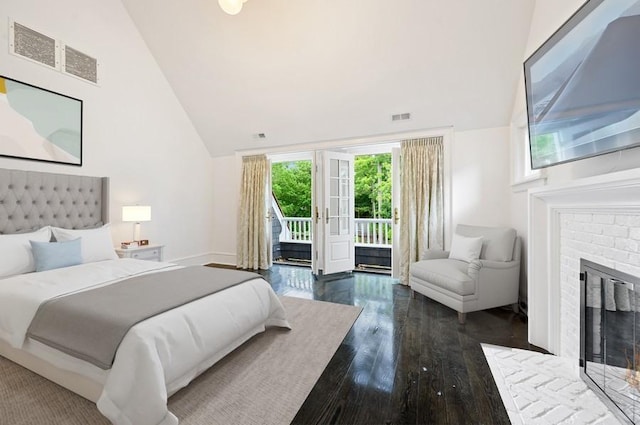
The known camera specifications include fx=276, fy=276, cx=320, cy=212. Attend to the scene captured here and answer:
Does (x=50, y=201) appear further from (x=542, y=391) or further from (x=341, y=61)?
(x=542, y=391)

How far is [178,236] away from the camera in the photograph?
4961 mm

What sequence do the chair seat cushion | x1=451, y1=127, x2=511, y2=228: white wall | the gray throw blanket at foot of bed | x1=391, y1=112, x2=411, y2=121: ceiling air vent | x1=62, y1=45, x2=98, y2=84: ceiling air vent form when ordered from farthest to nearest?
1. x1=391, y1=112, x2=411, y2=121: ceiling air vent
2. x1=451, y1=127, x2=511, y2=228: white wall
3. x1=62, y1=45, x2=98, y2=84: ceiling air vent
4. the chair seat cushion
5. the gray throw blanket at foot of bed

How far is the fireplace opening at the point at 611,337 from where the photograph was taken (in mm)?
1511

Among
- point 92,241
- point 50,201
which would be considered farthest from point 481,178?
point 50,201

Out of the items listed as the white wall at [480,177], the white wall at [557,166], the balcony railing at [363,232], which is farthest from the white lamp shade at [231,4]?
the balcony railing at [363,232]

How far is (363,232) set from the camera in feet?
20.2

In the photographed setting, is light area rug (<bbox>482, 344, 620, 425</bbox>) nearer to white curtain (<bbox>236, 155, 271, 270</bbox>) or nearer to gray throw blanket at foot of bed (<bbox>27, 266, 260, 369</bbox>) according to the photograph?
gray throw blanket at foot of bed (<bbox>27, 266, 260, 369</bbox>)

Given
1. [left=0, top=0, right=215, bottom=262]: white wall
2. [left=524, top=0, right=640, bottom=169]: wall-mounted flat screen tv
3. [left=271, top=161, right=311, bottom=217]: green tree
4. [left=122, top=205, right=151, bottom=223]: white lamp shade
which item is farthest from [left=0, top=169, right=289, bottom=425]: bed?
[left=271, top=161, right=311, bottom=217]: green tree

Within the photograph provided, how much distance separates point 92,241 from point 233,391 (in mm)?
2498

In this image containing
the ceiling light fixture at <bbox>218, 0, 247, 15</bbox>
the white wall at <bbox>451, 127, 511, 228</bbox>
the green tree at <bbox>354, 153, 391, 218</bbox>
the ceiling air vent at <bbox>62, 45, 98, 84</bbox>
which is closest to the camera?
the ceiling light fixture at <bbox>218, 0, 247, 15</bbox>

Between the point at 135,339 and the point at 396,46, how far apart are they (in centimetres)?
371

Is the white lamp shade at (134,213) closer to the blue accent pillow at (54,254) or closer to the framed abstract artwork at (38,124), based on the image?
the framed abstract artwork at (38,124)

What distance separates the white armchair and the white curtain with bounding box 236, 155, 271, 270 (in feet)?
9.54

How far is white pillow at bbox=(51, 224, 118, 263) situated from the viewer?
2.92 meters
